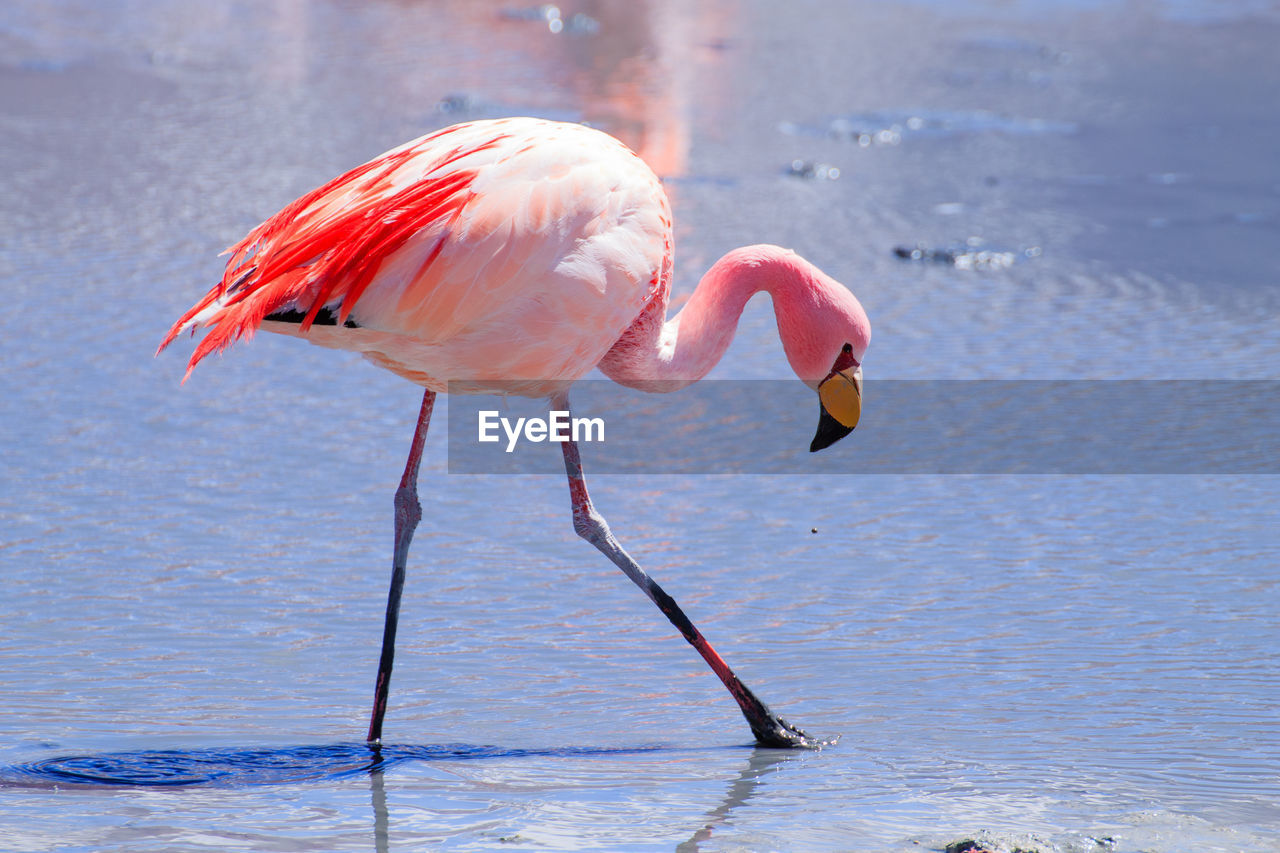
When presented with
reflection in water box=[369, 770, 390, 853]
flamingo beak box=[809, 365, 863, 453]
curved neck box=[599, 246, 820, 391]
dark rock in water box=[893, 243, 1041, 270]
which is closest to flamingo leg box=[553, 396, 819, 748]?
curved neck box=[599, 246, 820, 391]

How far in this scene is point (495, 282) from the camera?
143 inches

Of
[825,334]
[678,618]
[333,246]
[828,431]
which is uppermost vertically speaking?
[333,246]

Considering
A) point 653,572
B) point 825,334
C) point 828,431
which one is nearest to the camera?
point 825,334

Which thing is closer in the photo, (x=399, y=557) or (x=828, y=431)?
(x=399, y=557)

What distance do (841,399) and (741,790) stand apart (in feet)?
3.73

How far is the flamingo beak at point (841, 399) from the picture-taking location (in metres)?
4.10

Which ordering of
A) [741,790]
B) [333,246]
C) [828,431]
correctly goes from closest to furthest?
[741,790] → [333,246] → [828,431]

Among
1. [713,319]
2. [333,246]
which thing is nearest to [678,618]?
[713,319]

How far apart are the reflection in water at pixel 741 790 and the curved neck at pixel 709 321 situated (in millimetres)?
1010

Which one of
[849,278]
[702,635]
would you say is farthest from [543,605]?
[849,278]

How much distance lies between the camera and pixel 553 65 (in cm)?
1214

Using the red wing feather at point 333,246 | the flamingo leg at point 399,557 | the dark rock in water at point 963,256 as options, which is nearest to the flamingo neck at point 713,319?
the flamingo leg at point 399,557

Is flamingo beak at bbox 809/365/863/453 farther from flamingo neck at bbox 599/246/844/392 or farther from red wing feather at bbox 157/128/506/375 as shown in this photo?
red wing feather at bbox 157/128/506/375

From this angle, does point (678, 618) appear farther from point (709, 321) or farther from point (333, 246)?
point (333, 246)
